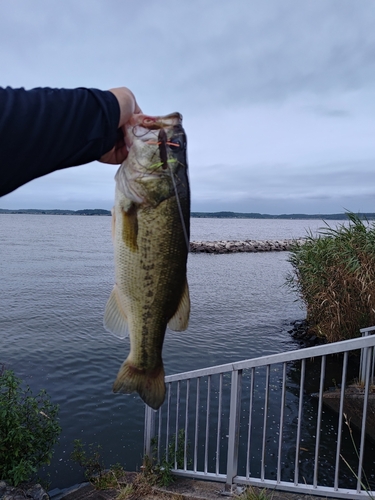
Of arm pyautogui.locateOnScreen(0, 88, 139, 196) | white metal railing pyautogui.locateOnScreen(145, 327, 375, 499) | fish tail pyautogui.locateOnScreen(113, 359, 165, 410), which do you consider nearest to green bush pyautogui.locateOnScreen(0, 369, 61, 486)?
white metal railing pyautogui.locateOnScreen(145, 327, 375, 499)

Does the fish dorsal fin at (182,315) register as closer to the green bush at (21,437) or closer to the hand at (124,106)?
the hand at (124,106)

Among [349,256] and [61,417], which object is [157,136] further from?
[349,256]

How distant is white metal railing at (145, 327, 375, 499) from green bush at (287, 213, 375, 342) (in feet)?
3.79

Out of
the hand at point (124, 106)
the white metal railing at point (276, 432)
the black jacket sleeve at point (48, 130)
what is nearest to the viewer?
the black jacket sleeve at point (48, 130)

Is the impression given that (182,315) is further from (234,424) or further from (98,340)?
(98,340)

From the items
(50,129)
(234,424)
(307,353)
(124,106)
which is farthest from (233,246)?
(50,129)

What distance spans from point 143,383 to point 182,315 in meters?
0.42

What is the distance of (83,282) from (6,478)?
2424cm

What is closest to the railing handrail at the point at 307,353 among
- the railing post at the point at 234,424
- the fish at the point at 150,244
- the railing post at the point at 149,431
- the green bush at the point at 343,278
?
the railing post at the point at 234,424

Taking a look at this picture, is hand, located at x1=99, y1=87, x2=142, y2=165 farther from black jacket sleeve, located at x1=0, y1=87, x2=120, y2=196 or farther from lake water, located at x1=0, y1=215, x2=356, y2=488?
lake water, located at x1=0, y1=215, x2=356, y2=488

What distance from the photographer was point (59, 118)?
146cm

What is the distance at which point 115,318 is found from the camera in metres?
2.35

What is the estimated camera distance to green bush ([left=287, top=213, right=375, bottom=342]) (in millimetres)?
11672

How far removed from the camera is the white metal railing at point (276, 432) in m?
4.85
